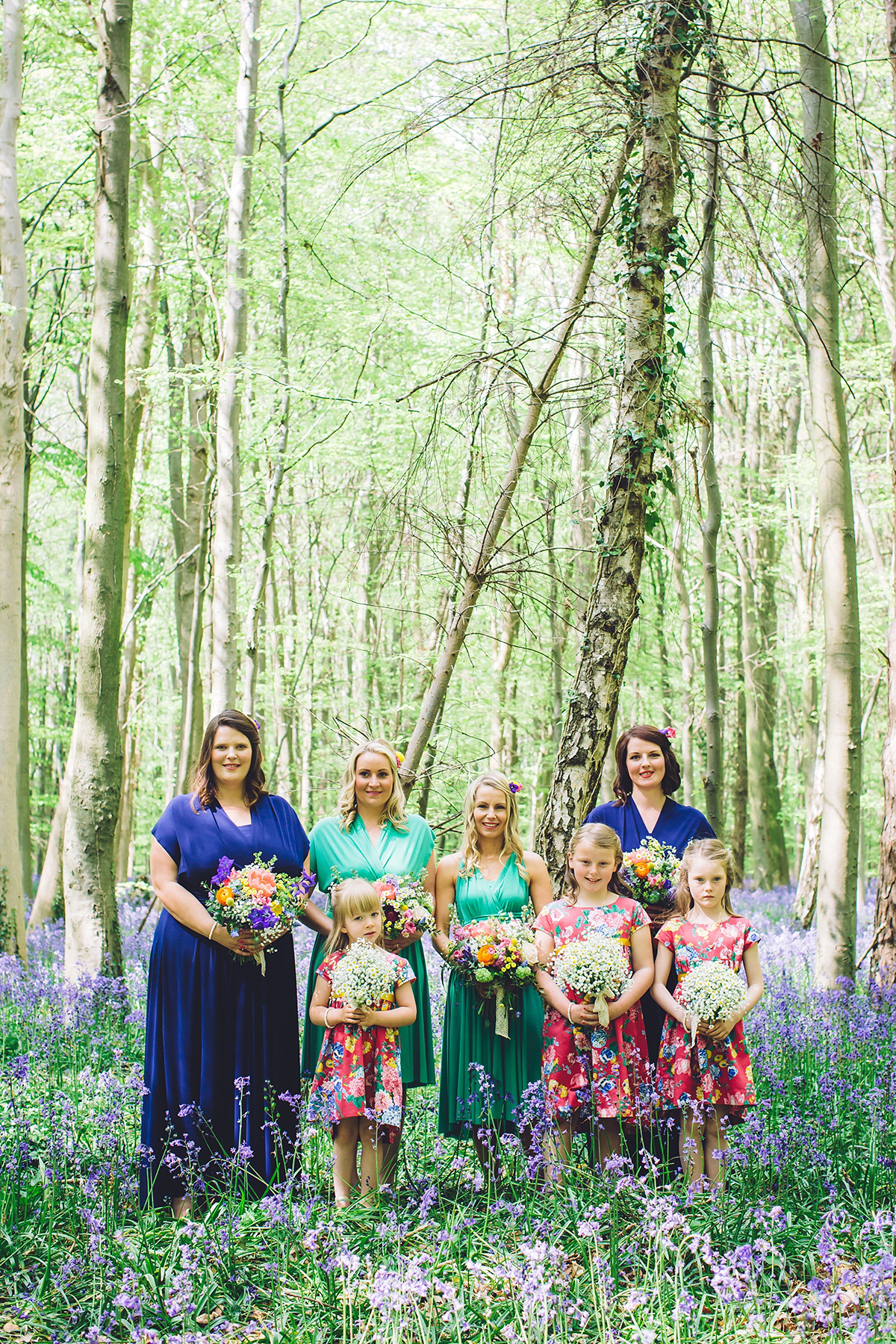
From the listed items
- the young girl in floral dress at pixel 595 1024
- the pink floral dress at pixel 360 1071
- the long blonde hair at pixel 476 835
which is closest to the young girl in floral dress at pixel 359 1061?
the pink floral dress at pixel 360 1071

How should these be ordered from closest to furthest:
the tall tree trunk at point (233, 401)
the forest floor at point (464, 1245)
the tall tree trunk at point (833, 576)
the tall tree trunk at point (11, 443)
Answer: the forest floor at point (464, 1245), the tall tree trunk at point (833, 576), the tall tree trunk at point (233, 401), the tall tree trunk at point (11, 443)

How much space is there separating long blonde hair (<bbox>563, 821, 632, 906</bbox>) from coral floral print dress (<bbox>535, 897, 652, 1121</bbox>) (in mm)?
137

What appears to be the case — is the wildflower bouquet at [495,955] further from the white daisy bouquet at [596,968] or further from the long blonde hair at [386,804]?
the long blonde hair at [386,804]

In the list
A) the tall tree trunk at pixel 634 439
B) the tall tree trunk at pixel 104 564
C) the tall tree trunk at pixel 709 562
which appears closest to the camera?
the tall tree trunk at pixel 634 439

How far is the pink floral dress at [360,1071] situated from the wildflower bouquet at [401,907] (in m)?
0.16

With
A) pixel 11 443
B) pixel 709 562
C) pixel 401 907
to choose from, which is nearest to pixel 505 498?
pixel 709 562

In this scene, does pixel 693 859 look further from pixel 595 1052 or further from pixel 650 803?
pixel 595 1052

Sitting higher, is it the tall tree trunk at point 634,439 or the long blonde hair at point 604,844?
the tall tree trunk at point 634,439

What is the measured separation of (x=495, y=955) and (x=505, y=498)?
3556mm

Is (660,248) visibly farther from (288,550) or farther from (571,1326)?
(288,550)

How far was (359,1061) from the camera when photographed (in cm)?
416

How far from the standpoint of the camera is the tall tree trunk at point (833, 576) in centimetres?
756

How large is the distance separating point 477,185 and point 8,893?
11174 mm

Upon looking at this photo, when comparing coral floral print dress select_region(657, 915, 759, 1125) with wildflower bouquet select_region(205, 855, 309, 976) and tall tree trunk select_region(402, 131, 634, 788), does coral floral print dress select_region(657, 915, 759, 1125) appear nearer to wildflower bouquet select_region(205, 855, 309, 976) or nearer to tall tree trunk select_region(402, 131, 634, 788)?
wildflower bouquet select_region(205, 855, 309, 976)
